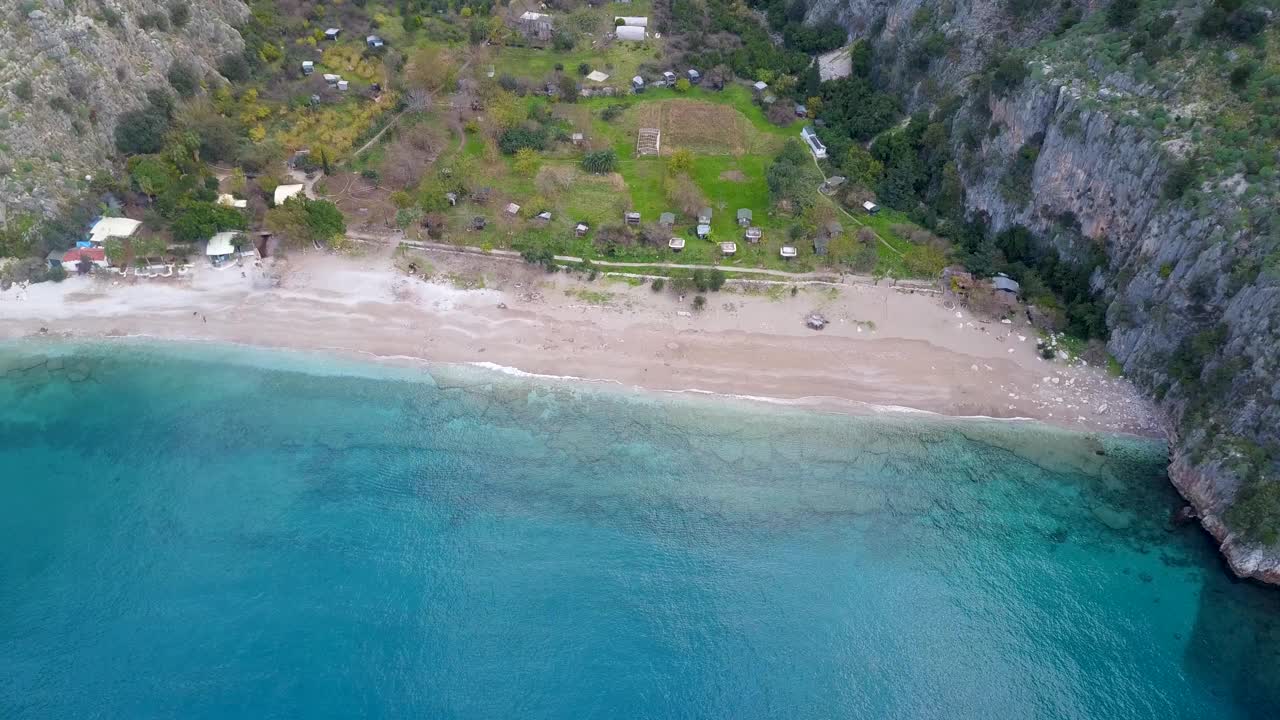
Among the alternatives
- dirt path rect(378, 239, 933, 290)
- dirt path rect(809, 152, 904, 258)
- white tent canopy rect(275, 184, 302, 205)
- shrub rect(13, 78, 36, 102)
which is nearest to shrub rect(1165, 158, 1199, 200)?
dirt path rect(378, 239, 933, 290)

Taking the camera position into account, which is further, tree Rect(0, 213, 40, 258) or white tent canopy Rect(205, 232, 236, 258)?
white tent canopy Rect(205, 232, 236, 258)

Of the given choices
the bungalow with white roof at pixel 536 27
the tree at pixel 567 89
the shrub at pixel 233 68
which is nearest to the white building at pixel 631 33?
the bungalow with white roof at pixel 536 27

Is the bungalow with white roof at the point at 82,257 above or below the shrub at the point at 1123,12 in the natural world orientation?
below

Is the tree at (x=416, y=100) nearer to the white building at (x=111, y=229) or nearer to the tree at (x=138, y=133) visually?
the tree at (x=138, y=133)

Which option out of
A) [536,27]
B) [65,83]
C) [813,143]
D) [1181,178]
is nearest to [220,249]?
[65,83]

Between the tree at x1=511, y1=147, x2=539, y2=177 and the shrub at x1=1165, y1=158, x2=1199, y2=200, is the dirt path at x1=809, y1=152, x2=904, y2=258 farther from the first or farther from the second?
the tree at x1=511, y1=147, x2=539, y2=177

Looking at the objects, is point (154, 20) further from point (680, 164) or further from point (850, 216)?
point (850, 216)
